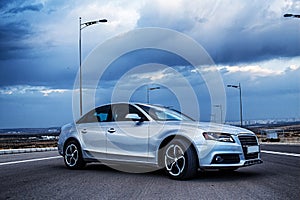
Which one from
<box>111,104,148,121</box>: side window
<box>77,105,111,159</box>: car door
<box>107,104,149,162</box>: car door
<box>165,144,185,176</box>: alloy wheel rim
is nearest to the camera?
<box>165,144,185,176</box>: alloy wheel rim

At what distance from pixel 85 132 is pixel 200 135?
320cm

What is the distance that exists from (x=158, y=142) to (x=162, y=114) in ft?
2.88

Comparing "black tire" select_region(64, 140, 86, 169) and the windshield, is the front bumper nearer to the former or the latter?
the windshield

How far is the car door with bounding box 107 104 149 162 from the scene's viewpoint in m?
8.80

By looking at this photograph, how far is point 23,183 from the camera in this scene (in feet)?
26.3

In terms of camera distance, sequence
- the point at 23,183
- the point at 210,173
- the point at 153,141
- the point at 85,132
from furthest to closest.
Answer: the point at 85,132 < the point at 210,173 < the point at 153,141 < the point at 23,183

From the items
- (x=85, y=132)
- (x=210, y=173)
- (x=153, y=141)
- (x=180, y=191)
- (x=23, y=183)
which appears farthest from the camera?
(x=85, y=132)

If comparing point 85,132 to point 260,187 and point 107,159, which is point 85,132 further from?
point 260,187

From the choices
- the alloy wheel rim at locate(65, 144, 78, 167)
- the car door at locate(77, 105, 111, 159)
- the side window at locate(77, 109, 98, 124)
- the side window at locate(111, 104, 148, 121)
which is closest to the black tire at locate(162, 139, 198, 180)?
the side window at locate(111, 104, 148, 121)

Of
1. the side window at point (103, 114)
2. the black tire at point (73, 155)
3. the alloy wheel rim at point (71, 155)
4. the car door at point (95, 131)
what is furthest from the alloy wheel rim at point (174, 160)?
the alloy wheel rim at point (71, 155)

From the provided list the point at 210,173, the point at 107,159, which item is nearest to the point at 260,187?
the point at 210,173

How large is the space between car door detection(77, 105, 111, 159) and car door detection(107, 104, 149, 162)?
0.64 feet

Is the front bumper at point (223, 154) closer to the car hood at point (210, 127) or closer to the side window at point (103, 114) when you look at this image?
the car hood at point (210, 127)

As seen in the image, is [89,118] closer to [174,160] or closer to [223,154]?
[174,160]
